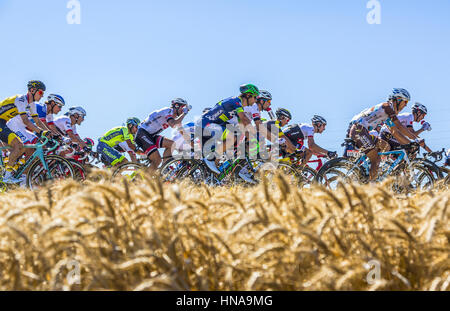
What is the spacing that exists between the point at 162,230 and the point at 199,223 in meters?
0.35

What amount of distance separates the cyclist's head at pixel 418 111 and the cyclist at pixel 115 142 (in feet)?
26.7

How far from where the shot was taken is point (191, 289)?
2.68 meters

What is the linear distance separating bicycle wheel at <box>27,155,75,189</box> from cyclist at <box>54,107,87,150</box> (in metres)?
1.43

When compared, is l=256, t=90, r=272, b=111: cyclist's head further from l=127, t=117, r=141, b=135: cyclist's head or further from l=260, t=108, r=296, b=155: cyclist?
l=127, t=117, r=141, b=135: cyclist's head

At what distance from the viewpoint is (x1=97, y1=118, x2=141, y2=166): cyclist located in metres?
14.6

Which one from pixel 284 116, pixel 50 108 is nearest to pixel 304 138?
pixel 284 116

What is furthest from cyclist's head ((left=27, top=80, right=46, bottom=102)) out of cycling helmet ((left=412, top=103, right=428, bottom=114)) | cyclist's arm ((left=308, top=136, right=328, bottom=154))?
cycling helmet ((left=412, top=103, right=428, bottom=114))

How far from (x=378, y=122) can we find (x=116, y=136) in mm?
7839

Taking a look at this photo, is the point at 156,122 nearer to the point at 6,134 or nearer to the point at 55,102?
the point at 55,102

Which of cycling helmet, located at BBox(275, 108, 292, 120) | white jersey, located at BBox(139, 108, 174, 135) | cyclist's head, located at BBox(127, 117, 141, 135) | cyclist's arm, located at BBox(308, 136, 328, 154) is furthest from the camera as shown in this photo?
cyclist's head, located at BBox(127, 117, 141, 135)

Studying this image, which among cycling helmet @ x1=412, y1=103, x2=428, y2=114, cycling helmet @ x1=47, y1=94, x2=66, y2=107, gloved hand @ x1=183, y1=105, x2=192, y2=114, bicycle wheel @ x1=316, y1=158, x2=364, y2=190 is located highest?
cycling helmet @ x1=47, y1=94, x2=66, y2=107

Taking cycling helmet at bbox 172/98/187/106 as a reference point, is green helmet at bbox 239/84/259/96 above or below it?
below

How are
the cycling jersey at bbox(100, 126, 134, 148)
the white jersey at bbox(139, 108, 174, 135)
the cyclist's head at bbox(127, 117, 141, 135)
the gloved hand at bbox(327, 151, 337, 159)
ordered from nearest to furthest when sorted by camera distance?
1. the white jersey at bbox(139, 108, 174, 135)
2. the gloved hand at bbox(327, 151, 337, 159)
3. the cycling jersey at bbox(100, 126, 134, 148)
4. the cyclist's head at bbox(127, 117, 141, 135)
